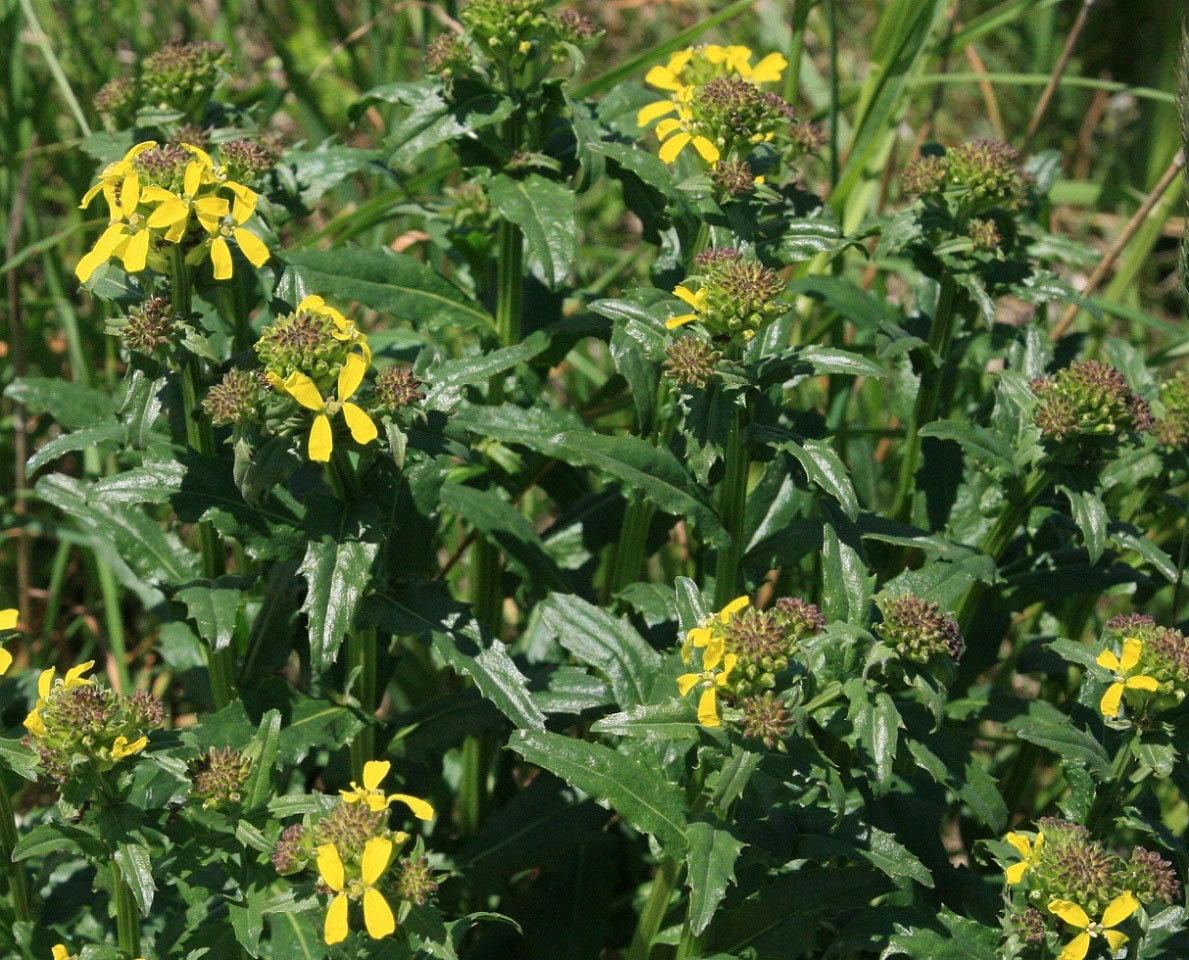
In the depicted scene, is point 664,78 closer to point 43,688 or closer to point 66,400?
point 66,400

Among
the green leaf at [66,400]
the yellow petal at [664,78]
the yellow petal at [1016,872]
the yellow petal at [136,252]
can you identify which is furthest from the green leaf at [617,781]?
the yellow petal at [664,78]

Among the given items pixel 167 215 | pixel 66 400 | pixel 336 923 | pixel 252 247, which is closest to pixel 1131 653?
pixel 336 923

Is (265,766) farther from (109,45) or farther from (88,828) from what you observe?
(109,45)

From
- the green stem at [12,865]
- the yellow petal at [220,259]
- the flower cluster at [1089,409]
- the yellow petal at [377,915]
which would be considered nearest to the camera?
the yellow petal at [377,915]

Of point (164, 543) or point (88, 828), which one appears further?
point (164, 543)

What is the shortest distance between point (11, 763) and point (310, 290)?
121cm

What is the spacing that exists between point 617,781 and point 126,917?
93 cm

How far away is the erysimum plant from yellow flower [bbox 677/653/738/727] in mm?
11

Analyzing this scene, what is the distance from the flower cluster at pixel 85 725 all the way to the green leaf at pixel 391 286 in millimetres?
1123

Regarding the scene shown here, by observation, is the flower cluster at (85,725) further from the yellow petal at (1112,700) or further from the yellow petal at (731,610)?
the yellow petal at (1112,700)

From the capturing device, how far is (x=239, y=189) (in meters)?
2.53

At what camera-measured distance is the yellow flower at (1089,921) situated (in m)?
2.33

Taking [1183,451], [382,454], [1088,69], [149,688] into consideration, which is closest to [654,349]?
[382,454]

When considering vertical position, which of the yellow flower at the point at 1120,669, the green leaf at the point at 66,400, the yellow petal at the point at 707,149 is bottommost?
the yellow flower at the point at 1120,669
